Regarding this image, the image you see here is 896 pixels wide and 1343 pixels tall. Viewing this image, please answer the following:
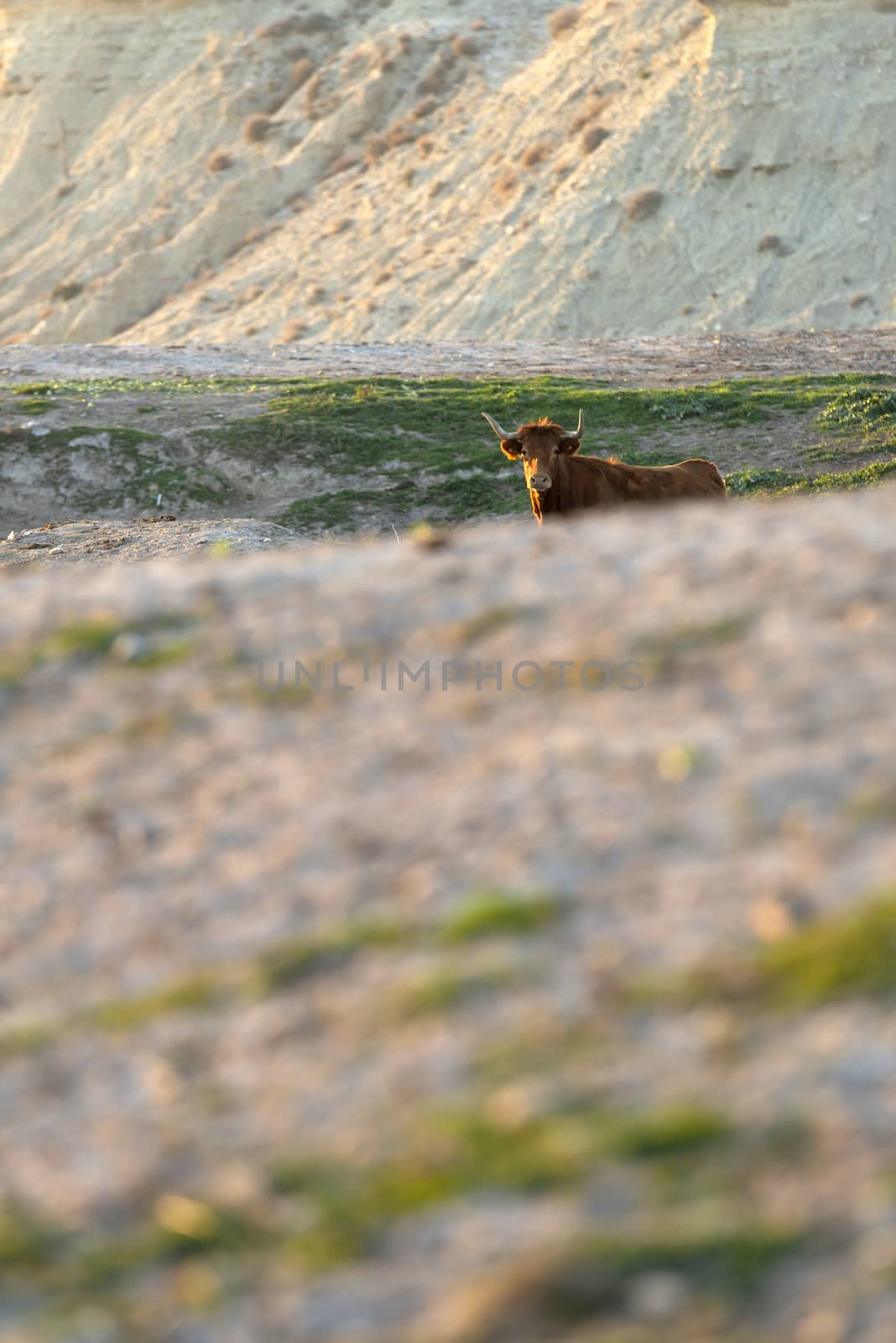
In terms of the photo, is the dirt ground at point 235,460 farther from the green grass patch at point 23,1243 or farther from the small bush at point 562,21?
the small bush at point 562,21

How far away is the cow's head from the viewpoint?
1311cm

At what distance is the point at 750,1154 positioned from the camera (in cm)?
372

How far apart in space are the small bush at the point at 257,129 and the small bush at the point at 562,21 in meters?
8.48

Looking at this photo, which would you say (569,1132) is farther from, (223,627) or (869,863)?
(223,627)

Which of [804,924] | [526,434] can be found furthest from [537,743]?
[526,434]

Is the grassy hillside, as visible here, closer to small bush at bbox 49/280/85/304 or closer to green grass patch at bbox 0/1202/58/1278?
green grass patch at bbox 0/1202/58/1278

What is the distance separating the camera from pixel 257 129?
49.7m

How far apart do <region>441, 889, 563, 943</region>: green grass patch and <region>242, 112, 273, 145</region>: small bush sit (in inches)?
1887

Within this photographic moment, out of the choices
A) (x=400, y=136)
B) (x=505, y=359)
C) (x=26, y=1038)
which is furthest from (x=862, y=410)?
(x=400, y=136)

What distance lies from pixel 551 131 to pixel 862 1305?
40433 mm

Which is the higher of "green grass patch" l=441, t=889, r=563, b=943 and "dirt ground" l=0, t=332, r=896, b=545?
"dirt ground" l=0, t=332, r=896, b=545

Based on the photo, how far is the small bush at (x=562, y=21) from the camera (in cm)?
4666

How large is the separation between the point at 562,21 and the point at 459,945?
152 ft

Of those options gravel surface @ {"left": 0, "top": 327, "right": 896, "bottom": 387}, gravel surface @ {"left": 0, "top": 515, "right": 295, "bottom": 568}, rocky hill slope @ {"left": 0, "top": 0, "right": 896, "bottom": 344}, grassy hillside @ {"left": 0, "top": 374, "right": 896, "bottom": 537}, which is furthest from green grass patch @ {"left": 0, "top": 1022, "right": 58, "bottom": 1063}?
rocky hill slope @ {"left": 0, "top": 0, "right": 896, "bottom": 344}
